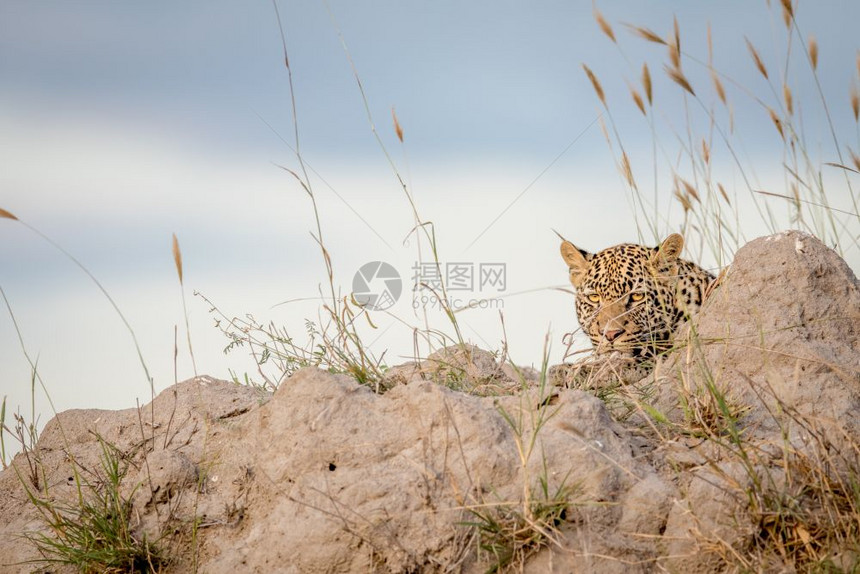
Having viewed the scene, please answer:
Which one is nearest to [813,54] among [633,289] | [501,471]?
[633,289]

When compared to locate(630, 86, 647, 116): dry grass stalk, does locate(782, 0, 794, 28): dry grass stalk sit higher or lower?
higher

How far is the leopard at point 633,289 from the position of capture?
6.63 meters

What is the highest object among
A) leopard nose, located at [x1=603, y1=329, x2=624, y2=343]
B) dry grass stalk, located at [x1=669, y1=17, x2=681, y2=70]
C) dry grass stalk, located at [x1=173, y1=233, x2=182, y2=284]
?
dry grass stalk, located at [x1=669, y1=17, x2=681, y2=70]

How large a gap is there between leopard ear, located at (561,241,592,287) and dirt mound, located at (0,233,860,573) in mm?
3347

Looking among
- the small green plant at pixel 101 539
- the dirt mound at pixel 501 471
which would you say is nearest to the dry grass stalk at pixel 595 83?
the dirt mound at pixel 501 471

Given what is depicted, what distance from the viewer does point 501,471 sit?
329cm

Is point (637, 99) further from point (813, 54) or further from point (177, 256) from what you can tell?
point (177, 256)

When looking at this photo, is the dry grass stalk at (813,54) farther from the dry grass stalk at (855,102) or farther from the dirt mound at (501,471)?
the dirt mound at (501,471)

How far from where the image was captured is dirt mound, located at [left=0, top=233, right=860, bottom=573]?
3180mm

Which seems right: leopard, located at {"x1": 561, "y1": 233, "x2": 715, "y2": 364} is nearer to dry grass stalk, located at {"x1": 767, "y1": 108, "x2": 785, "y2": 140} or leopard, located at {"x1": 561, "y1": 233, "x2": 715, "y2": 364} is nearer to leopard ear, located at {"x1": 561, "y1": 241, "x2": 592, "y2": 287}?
leopard ear, located at {"x1": 561, "y1": 241, "x2": 592, "y2": 287}

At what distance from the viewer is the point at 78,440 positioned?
504cm

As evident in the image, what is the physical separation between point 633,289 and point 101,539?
197 inches

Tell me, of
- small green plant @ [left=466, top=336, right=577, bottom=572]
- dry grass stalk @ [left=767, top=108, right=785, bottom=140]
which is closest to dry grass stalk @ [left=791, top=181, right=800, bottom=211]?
dry grass stalk @ [left=767, top=108, right=785, bottom=140]

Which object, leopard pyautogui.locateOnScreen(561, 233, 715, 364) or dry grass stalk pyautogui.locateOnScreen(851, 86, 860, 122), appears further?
leopard pyautogui.locateOnScreen(561, 233, 715, 364)
